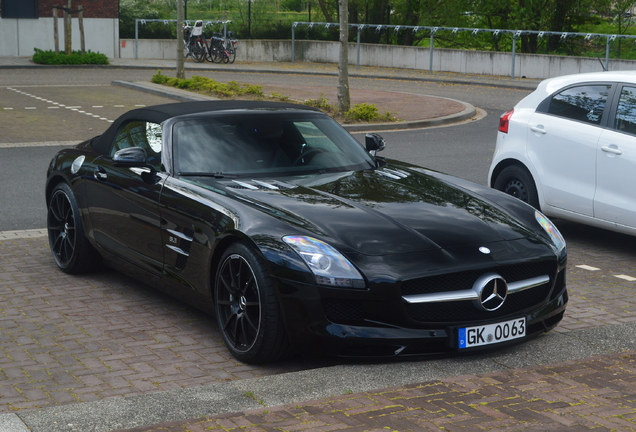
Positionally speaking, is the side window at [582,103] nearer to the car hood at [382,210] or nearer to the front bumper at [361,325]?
the car hood at [382,210]

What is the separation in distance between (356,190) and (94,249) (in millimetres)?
2453

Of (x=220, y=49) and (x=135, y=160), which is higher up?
(x=220, y=49)

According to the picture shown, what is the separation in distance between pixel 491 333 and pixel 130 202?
2.78m

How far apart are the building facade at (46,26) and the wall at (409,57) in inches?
44.4

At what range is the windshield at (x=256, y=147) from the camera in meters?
6.08

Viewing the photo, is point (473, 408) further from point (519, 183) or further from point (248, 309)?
point (519, 183)

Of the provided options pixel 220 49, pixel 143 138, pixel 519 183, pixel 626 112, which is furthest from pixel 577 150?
pixel 220 49

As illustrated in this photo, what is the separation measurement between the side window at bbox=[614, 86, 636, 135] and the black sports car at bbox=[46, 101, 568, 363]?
87.7 inches

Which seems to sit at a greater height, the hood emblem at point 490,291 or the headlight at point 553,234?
the headlight at point 553,234

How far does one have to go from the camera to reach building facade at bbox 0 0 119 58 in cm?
4397

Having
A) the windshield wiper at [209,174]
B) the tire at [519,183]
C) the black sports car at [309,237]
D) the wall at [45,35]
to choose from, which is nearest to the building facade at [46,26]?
the wall at [45,35]

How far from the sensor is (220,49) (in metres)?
41.9

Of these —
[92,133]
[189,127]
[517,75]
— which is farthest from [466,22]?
[189,127]

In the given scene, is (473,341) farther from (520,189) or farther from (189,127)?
(520,189)
